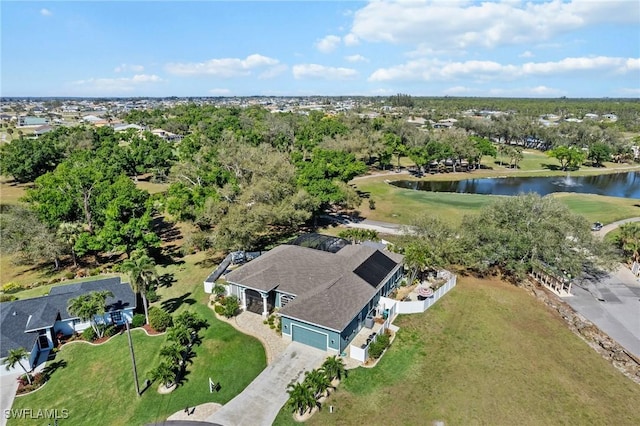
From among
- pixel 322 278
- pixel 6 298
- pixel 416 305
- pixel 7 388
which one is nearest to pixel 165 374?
pixel 7 388

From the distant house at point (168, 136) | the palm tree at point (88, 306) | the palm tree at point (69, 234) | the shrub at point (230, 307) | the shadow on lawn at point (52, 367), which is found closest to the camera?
the shadow on lawn at point (52, 367)

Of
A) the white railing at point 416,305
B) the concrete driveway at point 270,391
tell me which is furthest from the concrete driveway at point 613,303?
the concrete driveway at point 270,391

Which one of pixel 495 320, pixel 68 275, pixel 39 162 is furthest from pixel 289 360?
pixel 39 162

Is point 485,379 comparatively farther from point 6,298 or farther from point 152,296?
point 6,298

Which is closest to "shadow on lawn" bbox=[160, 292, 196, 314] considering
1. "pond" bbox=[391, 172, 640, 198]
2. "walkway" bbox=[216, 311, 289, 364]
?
"walkway" bbox=[216, 311, 289, 364]

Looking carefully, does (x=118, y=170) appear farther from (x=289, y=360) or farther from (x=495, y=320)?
(x=495, y=320)

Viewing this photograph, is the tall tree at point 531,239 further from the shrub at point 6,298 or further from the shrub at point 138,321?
the shrub at point 6,298

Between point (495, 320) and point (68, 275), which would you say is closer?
point (495, 320)
